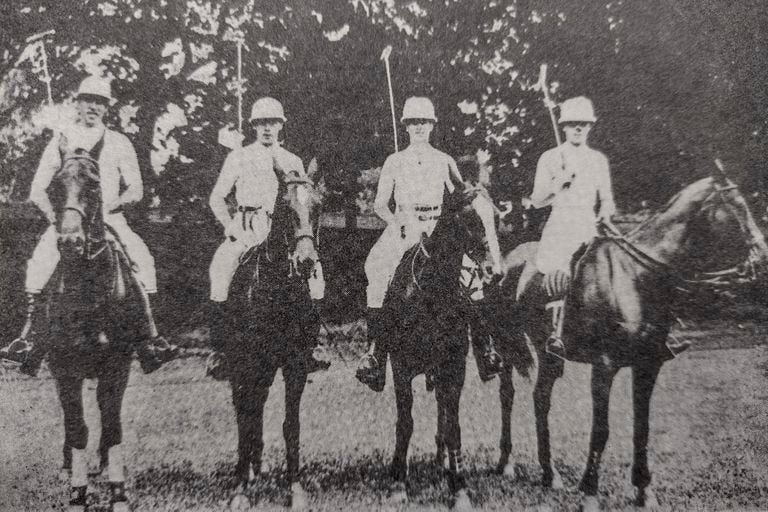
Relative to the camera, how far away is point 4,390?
241cm

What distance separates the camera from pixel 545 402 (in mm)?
2488

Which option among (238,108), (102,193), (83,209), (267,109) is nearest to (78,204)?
(83,209)

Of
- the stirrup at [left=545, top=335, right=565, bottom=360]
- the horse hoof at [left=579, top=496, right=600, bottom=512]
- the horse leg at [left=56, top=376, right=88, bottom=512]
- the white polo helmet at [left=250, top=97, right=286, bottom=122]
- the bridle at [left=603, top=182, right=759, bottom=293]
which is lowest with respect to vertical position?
the horse hoof at [left=579, top=496, right=600, bottom=512]

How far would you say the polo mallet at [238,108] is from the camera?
7.93 feet

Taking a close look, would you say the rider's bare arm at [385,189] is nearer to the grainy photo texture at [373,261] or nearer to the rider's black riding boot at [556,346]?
the grainy photo texture at [373,261]

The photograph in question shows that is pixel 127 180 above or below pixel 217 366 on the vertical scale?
above

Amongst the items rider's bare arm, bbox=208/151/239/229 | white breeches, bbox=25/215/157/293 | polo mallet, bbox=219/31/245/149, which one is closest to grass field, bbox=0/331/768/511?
white breeches, bbox=25/215/157/293

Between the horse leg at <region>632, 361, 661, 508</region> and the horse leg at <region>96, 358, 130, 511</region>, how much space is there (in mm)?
2873

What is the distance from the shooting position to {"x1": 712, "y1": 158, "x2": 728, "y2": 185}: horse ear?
251 centimetres

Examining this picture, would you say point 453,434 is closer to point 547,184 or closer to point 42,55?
point 547,184

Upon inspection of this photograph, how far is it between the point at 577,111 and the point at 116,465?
10.8ft

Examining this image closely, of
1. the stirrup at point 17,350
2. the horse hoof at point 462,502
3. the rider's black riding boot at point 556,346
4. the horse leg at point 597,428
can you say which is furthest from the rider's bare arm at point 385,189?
the stirrup at point 17,350

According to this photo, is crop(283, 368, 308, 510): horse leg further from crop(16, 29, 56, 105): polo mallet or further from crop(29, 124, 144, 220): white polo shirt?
crop(16, 29, 56, 105): polo mallet

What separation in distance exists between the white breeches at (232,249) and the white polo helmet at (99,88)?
3.16ft
